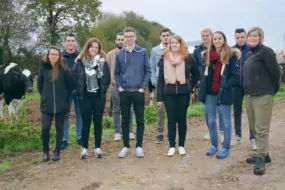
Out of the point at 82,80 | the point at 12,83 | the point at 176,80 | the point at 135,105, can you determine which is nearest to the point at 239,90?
the point at 176,80

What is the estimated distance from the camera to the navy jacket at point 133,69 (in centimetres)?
576

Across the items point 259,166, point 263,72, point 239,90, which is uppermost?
point 263,72

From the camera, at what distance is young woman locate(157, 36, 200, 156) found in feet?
18.6

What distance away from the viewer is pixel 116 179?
4.81 metres

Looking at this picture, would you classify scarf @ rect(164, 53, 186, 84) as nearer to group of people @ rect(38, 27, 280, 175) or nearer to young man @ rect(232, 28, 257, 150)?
group of people @ rect(38, 27, 280, 175)

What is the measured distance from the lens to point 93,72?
5762mm

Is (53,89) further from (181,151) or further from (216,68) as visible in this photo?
(216,68)

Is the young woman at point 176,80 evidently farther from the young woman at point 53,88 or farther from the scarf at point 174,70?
the young woman at point 53,88

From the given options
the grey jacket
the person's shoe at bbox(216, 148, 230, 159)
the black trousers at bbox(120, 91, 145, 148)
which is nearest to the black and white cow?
the grey jacket

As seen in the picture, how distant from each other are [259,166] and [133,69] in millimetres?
2509

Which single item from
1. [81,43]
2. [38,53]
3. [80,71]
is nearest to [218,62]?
[80,71]

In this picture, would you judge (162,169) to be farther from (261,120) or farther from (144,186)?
(261,120)

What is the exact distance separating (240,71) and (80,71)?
2.83 meters

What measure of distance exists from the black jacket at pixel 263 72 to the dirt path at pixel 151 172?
1195 mm
